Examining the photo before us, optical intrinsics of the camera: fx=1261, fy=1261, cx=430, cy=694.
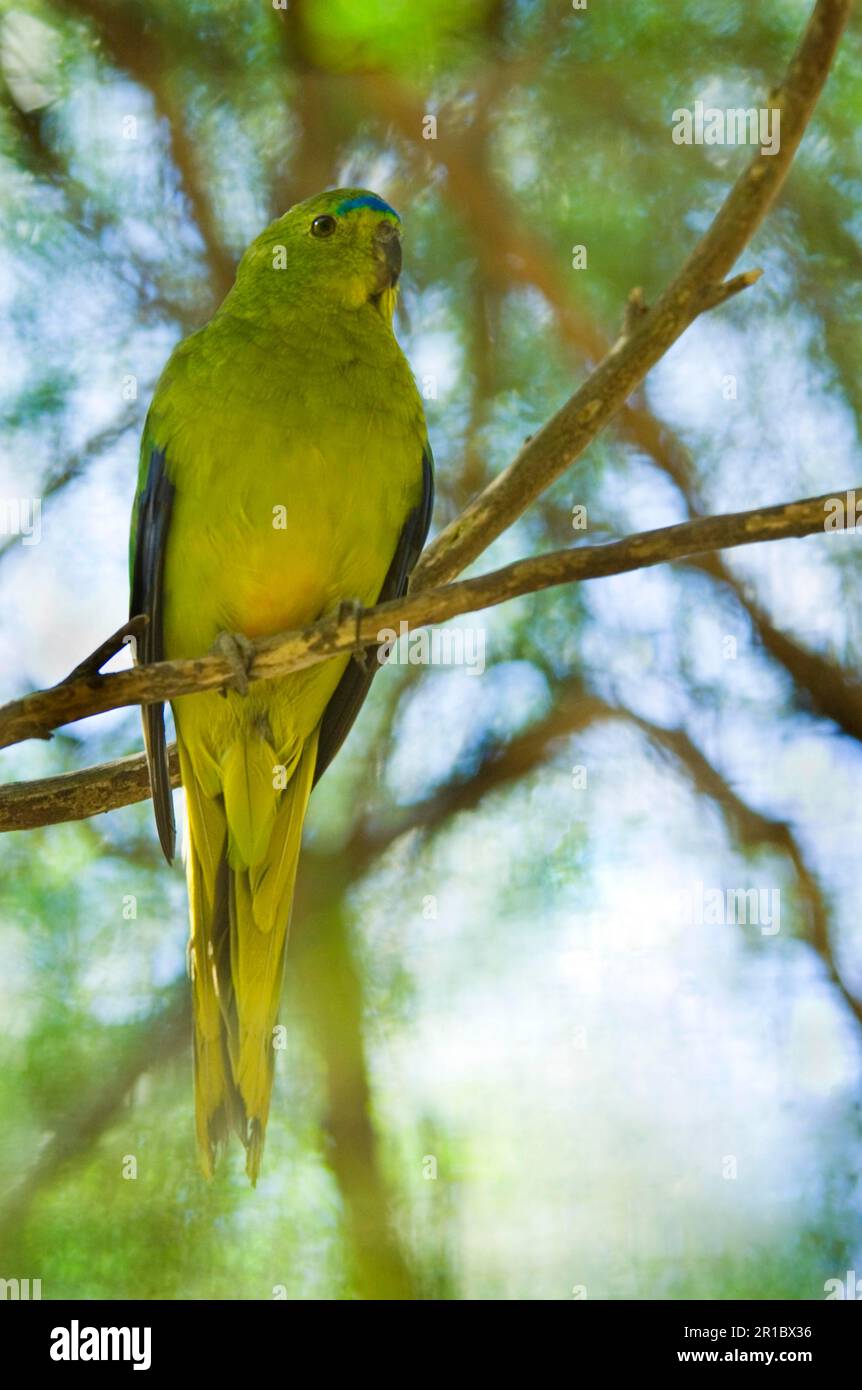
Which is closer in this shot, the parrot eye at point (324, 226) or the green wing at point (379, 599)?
the green wing at point (379, 599)

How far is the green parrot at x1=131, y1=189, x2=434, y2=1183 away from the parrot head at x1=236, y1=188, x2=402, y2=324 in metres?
0.01

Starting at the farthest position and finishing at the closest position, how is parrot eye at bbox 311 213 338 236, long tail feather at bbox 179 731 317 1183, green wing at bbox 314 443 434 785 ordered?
parrot eye at bbox 311 213 338 236
green wing at bbox 314 443 434 785
long tail feather at bbox 179 731 317 1183

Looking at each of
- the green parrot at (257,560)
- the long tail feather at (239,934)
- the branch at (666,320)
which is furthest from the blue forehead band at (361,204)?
the long tail feather at (239,934)

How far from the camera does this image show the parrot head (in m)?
3.74

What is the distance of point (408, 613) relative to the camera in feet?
8.76

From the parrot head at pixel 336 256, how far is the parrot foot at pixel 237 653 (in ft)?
3.65

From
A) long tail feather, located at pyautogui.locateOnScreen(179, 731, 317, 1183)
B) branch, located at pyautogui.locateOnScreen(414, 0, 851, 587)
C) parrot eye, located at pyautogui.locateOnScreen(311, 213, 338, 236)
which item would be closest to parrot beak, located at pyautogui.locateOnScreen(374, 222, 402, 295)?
parrot eye, located at pyautogui.locateOnScreen(311, 213, 338, 236)

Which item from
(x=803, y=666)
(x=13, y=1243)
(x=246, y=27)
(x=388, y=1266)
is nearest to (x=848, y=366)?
(x=803, y=666)

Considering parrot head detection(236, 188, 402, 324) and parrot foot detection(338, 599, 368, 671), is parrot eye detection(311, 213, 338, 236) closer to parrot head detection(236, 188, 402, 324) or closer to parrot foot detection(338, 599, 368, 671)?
parrot head detection(236, 188, 402, 324)

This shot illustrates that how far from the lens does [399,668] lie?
4945mm

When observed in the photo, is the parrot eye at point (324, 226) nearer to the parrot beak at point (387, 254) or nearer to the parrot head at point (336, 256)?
the parrot head at point (336, 256)

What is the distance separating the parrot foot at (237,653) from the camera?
302 centimetres

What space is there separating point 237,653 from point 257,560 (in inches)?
16.1
